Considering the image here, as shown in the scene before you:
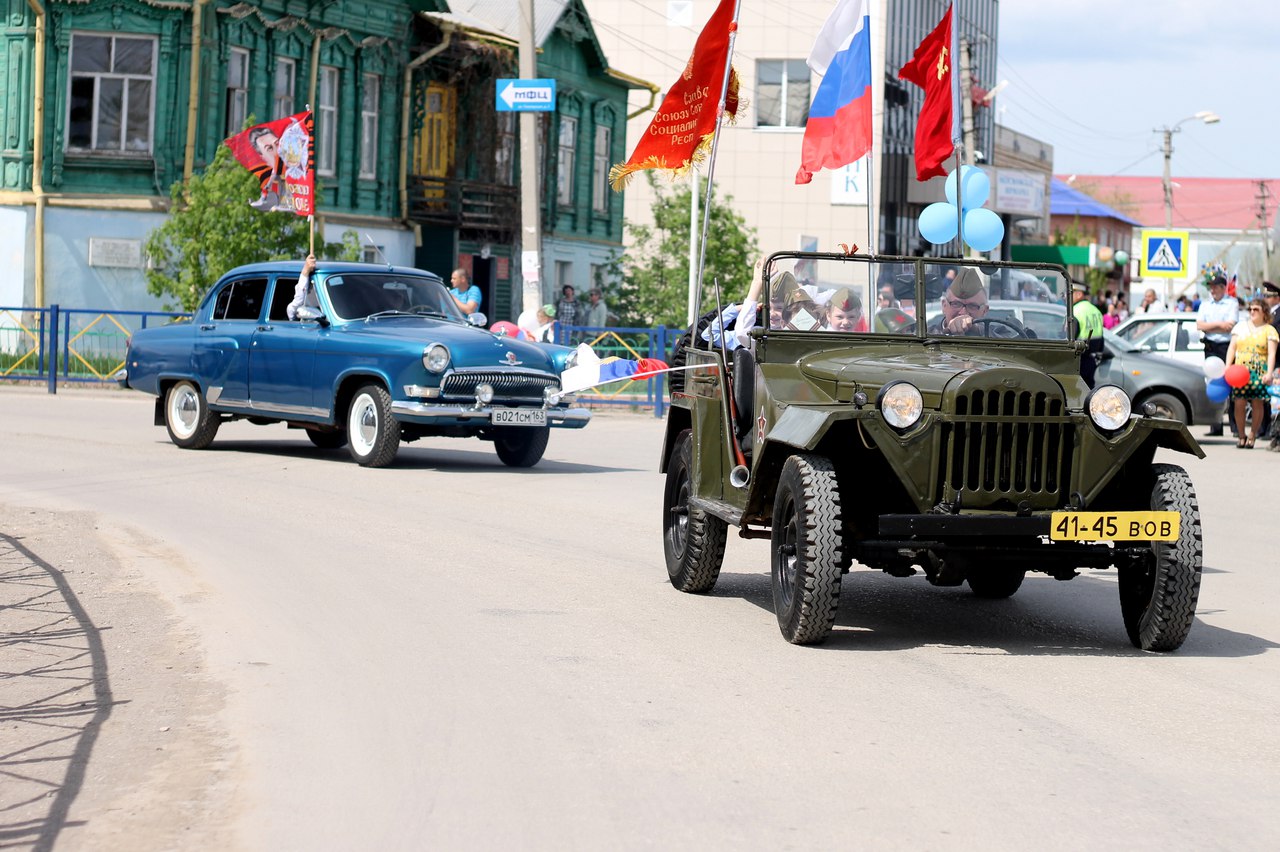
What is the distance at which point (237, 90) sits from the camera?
3438 cm

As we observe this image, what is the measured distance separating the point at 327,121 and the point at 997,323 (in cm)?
2988

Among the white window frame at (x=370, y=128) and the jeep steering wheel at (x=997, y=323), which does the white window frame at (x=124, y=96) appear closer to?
the white window frame at (x=370, y=128)

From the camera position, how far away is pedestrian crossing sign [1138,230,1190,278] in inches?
1463

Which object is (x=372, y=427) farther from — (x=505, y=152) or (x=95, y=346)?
(x=505, y=152)

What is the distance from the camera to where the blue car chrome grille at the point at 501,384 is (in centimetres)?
1622

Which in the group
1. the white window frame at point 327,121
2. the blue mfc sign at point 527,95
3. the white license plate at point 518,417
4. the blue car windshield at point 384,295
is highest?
the white window frame at point 327,121

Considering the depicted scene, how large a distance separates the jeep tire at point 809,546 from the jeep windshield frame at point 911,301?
4.08 feet

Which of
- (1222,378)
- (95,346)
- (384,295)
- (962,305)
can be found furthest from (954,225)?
(95,346)

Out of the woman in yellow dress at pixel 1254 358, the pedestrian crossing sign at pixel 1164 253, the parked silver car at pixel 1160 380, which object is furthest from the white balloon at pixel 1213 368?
the pedestrian crossing sign at pixel 1164 253

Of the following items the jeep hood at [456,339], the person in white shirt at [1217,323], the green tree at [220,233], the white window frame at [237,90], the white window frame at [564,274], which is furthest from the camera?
the white window frame at [564,274]

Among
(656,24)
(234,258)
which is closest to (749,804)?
(234,258)

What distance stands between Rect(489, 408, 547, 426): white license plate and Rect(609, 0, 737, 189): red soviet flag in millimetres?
4403

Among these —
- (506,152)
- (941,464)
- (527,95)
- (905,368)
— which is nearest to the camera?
(941,464)

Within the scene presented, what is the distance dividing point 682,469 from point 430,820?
509cm
